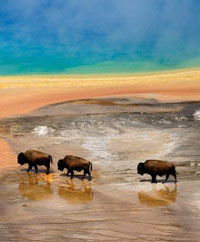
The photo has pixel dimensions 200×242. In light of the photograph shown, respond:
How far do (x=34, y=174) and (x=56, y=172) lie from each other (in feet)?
2.49

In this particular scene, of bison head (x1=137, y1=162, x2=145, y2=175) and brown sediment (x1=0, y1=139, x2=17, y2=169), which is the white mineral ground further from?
bison head (x1=137, y1=162, x2=145, y2=175)

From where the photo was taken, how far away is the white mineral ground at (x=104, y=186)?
8.49 metres

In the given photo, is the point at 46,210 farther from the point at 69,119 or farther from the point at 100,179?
the point at 69,119

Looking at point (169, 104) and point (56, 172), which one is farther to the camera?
point (169, 104)

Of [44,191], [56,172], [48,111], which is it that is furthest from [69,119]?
[44,191]

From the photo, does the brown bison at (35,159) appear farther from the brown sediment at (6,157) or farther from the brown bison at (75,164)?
the brown sediment at (6,157)

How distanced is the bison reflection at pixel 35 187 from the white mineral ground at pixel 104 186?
28 millimetres

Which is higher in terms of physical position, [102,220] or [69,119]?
[69,119]

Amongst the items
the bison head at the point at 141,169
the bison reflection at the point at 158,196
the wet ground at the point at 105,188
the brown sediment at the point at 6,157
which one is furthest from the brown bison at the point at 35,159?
the bison reflection at the point at 158,196

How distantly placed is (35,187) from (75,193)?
1.41 m

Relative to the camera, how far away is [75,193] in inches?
435

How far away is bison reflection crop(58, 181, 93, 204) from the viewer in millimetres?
10414

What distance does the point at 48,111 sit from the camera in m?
29.5

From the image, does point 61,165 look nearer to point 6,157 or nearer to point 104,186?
point 104,186
